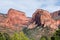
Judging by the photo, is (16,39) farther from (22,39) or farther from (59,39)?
(59,39)

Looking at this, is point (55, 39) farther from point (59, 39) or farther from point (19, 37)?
point (19, 37)

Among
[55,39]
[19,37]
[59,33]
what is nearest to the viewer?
[55,39]

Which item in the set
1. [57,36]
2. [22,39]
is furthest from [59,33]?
[22,39]

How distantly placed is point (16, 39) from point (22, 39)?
9.06 ft

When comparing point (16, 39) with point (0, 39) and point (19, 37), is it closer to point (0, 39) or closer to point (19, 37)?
point (19, 37)

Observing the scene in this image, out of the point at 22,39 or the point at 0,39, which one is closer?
the point at 0,39

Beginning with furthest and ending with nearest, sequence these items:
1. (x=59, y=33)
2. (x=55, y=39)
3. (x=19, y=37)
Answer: (x=19, y=37) → (x=59, y=33) → (x=55, y=39)

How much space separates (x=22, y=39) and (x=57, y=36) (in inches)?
576

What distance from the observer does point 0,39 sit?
7681 cm

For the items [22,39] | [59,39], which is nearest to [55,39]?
[59,39]

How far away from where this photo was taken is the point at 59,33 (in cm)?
8175

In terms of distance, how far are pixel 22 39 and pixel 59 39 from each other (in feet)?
51.0

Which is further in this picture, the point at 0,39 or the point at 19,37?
the point at 19,37

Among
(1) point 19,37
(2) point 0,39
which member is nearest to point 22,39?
(1) point 19,37
